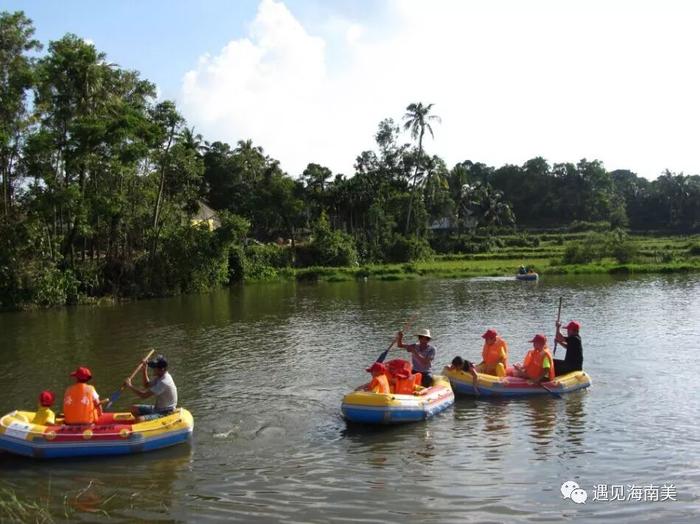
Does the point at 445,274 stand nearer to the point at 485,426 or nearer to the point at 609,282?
the point at 609,282

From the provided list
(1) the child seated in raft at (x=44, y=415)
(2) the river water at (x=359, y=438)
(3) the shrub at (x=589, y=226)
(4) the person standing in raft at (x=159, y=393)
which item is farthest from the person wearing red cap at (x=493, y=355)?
(3) the shrub at (x=589, y=226)

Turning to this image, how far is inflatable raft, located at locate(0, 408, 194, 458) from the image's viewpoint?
10508 millimetres

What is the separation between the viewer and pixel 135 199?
138 feet

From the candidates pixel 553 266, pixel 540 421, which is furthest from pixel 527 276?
pixel 540 421

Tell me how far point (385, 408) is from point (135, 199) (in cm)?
3386

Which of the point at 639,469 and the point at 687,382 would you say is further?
the point at 687,382

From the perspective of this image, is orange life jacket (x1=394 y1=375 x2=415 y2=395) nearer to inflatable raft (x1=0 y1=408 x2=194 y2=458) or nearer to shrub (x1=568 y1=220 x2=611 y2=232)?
inflatable raft (x1=0 y1=408 x2=194 y2=458)

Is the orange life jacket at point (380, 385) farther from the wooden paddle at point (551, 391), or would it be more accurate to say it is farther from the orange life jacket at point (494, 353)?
the wooden paddle at point (551, 391)

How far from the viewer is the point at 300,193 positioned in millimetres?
68562

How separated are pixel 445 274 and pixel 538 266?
7932 millimetres

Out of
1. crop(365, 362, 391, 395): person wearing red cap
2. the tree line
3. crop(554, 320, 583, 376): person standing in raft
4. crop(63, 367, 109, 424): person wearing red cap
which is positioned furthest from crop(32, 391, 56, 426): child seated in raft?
the tree line

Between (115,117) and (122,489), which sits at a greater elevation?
(115,117)

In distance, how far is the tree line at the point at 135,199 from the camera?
114 ft

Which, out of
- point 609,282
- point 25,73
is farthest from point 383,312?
point 25,73
